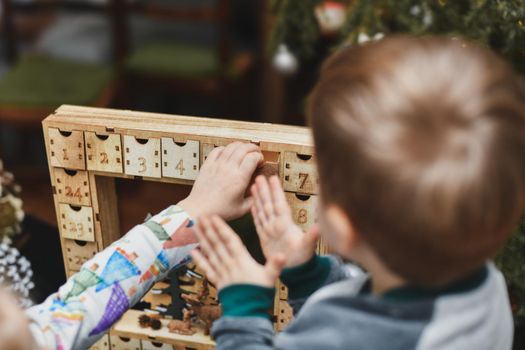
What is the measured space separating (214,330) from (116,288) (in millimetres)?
168

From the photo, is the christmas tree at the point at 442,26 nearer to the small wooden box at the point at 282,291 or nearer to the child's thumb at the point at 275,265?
the small wooden box at the point at 282,291

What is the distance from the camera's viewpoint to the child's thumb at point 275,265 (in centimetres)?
69

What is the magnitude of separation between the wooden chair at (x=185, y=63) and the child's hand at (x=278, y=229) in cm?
202

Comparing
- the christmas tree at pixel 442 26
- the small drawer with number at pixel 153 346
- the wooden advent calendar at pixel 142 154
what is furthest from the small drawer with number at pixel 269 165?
the christmas tree at pixel 442 26

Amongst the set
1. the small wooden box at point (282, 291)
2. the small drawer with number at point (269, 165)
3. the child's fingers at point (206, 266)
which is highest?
the small drawer with number at point (269, 165)

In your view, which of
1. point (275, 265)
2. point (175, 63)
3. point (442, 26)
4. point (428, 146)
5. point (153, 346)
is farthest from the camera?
point (175, 63)

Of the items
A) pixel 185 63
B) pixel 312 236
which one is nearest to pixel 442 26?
pixel 312 236

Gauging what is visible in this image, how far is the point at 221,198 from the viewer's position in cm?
86

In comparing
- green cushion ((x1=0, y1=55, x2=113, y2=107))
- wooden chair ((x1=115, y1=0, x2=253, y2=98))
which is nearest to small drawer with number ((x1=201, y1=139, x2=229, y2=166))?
green cushion ((x1=0, y1=55, x2=113, y2=107))

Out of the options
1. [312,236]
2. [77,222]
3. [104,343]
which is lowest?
[104,343]

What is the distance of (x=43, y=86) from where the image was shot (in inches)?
104

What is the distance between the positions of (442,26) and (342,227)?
0.83 m

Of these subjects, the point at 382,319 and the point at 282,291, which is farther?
the point at 282,291

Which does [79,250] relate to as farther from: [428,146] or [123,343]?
[428,146]
